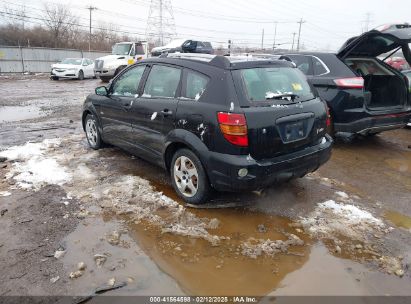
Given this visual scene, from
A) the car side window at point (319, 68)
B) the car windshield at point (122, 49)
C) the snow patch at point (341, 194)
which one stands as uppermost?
the car windshield at point (122, 49)

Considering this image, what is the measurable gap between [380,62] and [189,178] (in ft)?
17.0

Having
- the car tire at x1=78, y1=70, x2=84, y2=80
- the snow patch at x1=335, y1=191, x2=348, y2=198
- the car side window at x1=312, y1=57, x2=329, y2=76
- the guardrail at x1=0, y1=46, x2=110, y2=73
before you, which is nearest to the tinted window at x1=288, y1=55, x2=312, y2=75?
the car side window at x1=312, y1=57, x2=329, y2=76

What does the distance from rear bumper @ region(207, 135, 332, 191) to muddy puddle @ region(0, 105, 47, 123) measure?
7684mm

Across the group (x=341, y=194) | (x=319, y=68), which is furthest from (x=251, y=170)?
(x=319, y=68)

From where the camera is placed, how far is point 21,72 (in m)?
28.1

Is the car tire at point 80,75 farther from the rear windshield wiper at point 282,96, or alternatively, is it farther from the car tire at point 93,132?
the rear windshield wiper at point 282,96

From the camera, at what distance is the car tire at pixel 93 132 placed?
6.08 metres

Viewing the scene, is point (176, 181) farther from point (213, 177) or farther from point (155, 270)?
point (155, 270)

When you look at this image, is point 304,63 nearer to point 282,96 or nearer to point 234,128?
point 282,96

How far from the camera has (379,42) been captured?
6.34m

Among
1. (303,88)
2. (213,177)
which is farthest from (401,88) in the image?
(213,177)

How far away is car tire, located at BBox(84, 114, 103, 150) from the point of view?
6.08 metres

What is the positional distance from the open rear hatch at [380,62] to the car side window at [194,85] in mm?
3558

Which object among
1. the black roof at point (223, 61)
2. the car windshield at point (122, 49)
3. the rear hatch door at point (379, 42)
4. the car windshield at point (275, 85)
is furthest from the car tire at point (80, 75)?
the car windshield at point (275, 85)
